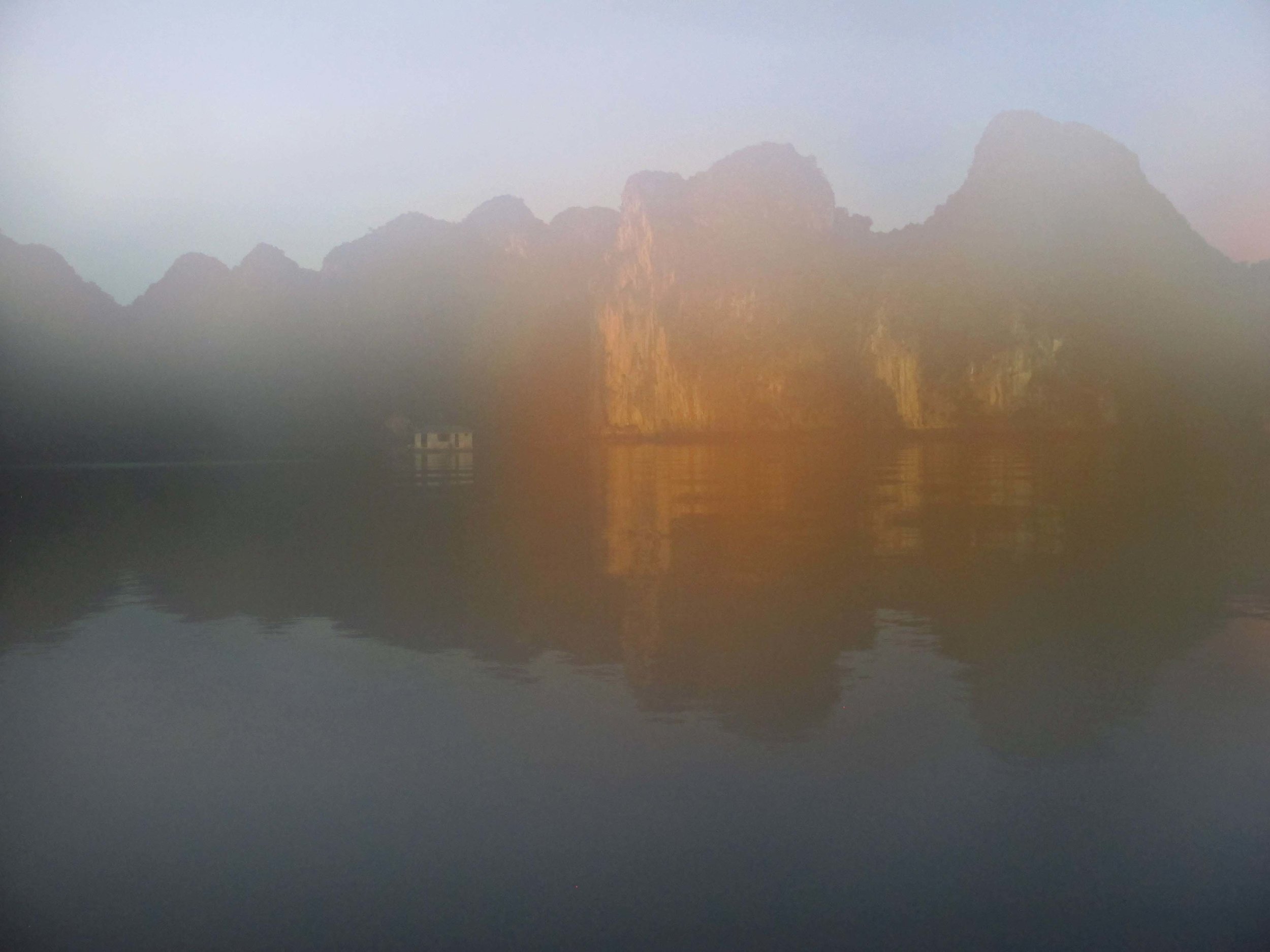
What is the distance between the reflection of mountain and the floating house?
112 metres

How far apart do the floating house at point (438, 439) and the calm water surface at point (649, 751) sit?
139 m

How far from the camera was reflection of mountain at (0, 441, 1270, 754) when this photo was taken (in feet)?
49.6

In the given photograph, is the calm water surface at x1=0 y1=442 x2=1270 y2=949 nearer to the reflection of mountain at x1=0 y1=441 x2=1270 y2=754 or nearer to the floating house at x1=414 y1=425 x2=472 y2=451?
the reflection of mountain at x1=0 y1=441 x2=1270 y2=754

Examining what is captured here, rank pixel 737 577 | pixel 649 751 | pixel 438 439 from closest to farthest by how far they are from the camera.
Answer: pixel 649 751, pixel 737 577, pixel 438 439

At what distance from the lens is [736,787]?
10.7 meters

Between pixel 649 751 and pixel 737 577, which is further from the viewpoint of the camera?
pixel 737 577

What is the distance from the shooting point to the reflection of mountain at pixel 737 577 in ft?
49.6

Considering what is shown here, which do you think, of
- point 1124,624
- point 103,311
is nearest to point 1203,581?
point 1124,624

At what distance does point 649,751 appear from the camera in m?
11.9

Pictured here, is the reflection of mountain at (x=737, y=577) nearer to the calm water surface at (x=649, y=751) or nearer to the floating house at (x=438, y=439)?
the calm water surface at (x=649, y=751)

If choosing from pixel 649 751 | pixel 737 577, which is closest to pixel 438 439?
pixel 737 577

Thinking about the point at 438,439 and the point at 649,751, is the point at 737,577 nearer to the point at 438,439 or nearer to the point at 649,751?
the point at 649,751

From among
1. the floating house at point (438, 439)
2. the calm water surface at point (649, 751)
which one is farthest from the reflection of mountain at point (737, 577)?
the floating house at point (438, 439)

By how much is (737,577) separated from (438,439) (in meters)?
150
